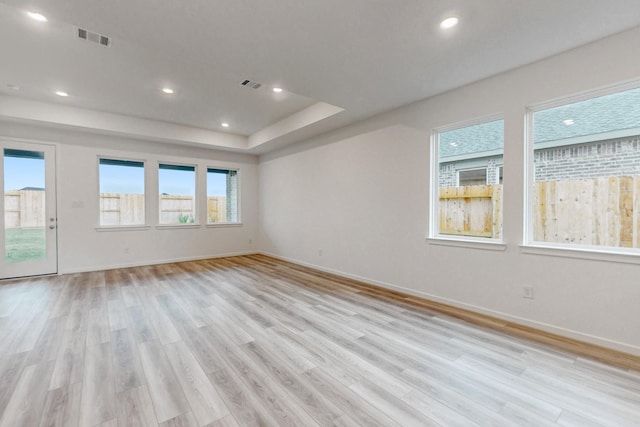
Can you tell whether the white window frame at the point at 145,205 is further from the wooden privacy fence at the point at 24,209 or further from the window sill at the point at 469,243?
the window sill at the point at 469,243

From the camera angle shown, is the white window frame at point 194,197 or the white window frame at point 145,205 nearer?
the white window frame at point 145,205

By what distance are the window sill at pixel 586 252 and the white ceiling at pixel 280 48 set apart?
6.11 ft

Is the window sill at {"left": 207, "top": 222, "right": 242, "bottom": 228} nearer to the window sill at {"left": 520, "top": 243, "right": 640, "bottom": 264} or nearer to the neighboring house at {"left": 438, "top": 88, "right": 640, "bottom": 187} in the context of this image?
the neighboring house at {"left": 438, "top": 88, "right": 640, "bottom": 187}

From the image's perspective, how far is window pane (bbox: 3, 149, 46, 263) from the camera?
15.5 feet

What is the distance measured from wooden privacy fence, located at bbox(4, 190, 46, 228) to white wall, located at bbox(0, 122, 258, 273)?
27 centimetres

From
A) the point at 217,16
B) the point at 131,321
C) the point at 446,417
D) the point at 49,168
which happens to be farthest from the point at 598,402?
the point at 49,168

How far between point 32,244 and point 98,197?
1.25m

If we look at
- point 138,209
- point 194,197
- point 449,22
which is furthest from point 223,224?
point 449,22

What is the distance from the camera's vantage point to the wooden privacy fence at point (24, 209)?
15.5 feet

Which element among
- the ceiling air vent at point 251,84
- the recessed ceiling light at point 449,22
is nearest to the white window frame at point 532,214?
the recessed ceiling light at point 449,22

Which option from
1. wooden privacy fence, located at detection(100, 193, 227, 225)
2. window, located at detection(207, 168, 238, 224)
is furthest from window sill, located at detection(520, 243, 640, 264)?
wooden privacy fence, located at detection(100, 193, 227, 225)

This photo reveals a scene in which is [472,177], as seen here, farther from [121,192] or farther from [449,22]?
[121,192]

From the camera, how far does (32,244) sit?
4.88 meters

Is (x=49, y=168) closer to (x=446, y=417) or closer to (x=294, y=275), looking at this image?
(x=294, y=275)
